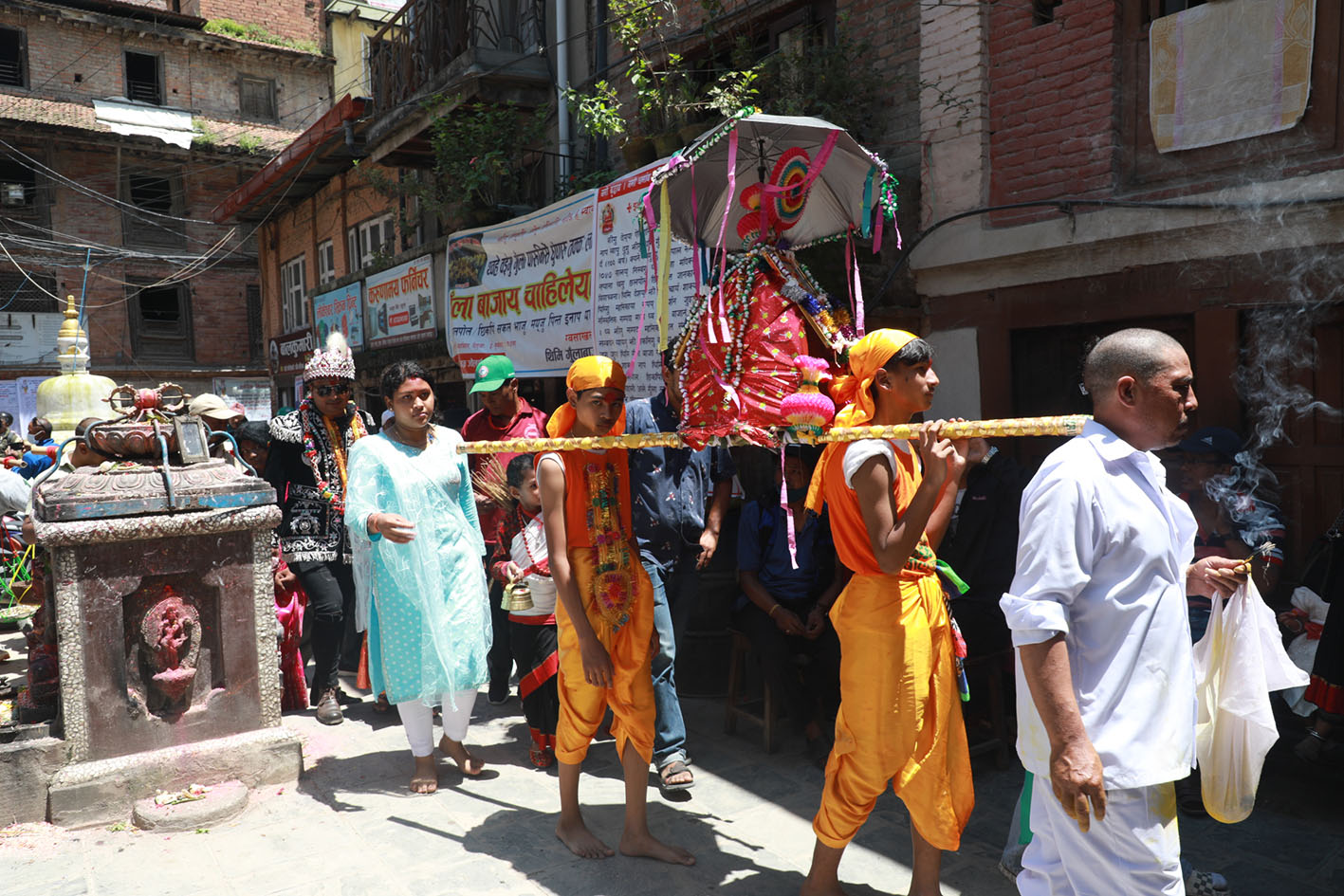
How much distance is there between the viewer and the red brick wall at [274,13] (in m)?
26.0

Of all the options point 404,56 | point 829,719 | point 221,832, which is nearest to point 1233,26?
point 829,719

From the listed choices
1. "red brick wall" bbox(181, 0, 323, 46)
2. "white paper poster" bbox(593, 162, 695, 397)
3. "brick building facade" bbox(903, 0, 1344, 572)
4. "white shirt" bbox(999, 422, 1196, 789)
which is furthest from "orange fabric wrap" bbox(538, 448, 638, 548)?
"red brick wall" bbox(181, 0, 323, 46)

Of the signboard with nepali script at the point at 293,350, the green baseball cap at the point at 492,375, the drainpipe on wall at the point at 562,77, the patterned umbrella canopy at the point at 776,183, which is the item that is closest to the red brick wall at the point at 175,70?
the signboard with nepali script at the point at 293,350

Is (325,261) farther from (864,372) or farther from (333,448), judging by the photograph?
(864,372)

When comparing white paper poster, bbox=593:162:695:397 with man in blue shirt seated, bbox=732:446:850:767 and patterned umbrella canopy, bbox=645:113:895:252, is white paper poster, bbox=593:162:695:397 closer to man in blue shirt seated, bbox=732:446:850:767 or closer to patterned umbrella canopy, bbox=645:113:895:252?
patterned umbrella canopy, bbox=645:113:895:252

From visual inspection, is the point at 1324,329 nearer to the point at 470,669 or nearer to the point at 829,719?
the point at 829,719

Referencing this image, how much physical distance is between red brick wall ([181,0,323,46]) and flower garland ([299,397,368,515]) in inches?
1020

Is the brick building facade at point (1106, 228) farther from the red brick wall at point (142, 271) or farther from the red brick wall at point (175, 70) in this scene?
the red brick wall at point (175, 70)

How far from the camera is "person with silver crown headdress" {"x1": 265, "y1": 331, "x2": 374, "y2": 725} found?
5.27 m

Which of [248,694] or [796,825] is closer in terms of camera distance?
[796,825]

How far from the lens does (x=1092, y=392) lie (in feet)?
7.45

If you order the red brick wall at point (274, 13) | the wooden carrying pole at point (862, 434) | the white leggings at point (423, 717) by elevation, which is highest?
the red brick wall at point (274, 13)

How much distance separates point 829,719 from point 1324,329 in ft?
10.1

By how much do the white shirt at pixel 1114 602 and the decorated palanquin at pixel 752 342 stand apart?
1.33m
